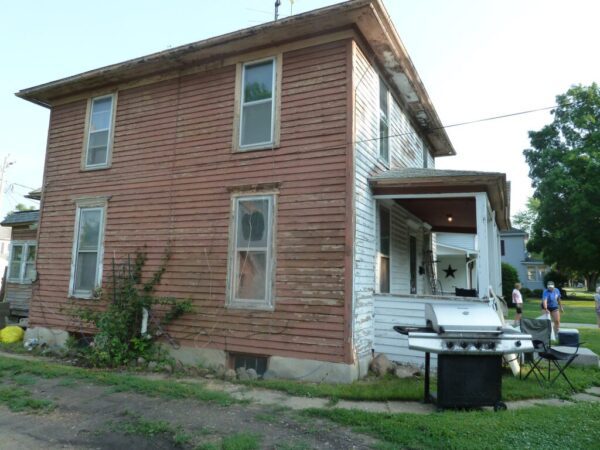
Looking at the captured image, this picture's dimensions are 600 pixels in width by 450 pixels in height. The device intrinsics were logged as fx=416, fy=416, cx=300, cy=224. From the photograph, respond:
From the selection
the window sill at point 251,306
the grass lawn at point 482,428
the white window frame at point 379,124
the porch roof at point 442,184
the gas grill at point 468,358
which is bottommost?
the grass lawn at point 482,428

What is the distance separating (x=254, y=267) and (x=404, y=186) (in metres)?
3.10

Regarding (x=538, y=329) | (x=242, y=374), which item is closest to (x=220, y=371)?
(x=242, y=374)

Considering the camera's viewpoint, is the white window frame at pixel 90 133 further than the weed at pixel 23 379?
Yes

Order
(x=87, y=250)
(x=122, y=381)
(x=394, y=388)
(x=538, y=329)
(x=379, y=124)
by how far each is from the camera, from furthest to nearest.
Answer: (x=87, y=250) < (x=379, y=124) < (x=538, y=329) < (x=122, y=381) < (x=394, y=388)

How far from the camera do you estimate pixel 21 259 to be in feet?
50.2

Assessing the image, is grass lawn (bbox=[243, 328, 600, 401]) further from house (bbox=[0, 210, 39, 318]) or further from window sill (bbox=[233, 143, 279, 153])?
house (bbox=[0, 210, 39, 318])

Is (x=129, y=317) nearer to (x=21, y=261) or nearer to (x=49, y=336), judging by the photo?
(x=49, y=336)

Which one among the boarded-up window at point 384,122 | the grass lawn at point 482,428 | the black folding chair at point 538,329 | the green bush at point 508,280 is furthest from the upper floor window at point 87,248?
the green bush at point 508,280

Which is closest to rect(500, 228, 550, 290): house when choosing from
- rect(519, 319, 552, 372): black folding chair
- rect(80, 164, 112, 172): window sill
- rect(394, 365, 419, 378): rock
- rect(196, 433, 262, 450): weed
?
rect(519, 319, 552, 372): black folding chair

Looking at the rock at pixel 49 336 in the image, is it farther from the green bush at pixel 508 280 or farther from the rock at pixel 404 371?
the green bush at pixel 508 280

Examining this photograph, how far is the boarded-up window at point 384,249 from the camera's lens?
8641mm

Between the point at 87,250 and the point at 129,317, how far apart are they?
2.54 meters

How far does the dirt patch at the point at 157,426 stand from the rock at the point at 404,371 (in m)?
2.49

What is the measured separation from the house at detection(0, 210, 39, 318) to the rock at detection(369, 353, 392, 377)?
12.7 meters
